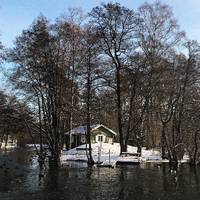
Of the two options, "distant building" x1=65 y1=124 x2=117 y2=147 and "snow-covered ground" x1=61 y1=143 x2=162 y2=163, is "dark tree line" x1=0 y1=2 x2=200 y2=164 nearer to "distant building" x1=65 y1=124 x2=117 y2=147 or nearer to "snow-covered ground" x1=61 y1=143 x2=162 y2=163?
"snow-covered ground" x1=61 y1=143 x2=162 y2=163

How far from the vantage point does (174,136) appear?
46.4 m

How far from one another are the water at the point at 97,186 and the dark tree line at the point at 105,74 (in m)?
10.1

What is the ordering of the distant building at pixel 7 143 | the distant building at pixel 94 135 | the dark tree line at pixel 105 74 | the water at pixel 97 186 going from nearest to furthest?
1. the water at pixel 97 186
2. the dark tree line at pixel 105 74
3. the distant building at pixel 94 135
4. the distant building at pixel 7 143

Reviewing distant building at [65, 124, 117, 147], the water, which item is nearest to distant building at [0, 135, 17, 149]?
distant building at [65, 124, 117, 147]

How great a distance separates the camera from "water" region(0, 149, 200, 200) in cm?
2247

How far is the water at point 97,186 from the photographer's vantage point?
73.7 ft

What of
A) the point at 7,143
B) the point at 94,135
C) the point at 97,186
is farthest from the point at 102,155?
the point at 7,143

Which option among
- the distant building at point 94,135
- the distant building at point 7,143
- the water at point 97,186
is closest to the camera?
the water at point 97,186

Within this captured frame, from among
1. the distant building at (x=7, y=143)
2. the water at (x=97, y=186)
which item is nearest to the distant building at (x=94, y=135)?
the distant building at (x=7, y=143)

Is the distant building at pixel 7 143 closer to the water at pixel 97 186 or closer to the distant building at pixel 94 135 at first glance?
the distant building at pixel 94 135

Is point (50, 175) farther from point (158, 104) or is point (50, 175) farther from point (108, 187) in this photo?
point (158, 104)

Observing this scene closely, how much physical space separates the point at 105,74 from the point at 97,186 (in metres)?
22.2

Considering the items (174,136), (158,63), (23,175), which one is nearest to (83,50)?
(158,63)

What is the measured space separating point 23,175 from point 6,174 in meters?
1.32
